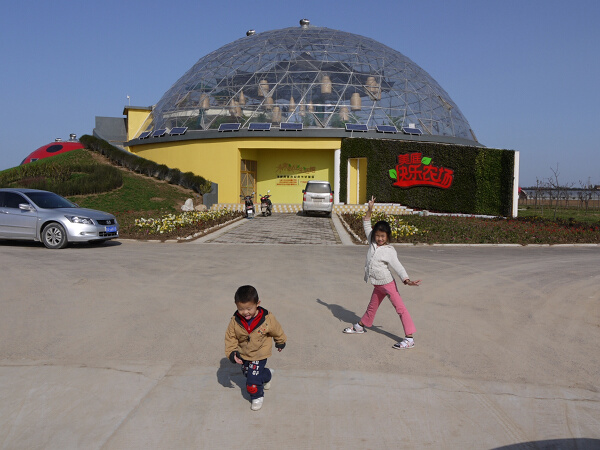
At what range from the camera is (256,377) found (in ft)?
12.6

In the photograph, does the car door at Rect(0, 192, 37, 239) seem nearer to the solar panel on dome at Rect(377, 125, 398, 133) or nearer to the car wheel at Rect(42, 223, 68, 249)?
the car wheel at Rect(42, 223, 68, 249)

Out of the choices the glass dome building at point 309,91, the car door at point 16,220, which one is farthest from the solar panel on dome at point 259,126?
the car door at point 16,220

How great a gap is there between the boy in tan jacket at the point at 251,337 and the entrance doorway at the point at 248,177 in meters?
26.5

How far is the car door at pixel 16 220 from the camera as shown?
13125 millimetres

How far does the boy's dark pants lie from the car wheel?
10.5 meters

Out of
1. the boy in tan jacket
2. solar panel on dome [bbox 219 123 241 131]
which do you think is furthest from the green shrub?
the boy in tan jacket

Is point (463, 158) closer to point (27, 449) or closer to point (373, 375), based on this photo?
point (373, 375)

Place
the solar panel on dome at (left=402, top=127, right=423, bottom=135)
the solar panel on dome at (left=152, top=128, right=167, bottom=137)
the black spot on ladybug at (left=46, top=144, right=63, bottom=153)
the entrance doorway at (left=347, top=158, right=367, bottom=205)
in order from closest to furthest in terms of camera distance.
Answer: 1. the entrance doorway at (left=347, top=158, right=367, bottom=205)
2. the solar panel on dome at (left=402, top=127, right=423, bottom=135)
3. the solar panel on dome at (left=152, top=128, right=167, bottom=137)
4. the black spot on ladybug at (left=46, top=144, right=63, bottom=153)

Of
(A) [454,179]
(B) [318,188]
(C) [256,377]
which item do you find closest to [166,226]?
(B) [318,188]

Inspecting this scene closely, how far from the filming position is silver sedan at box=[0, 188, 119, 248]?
510 inches

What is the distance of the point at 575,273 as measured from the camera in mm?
10102

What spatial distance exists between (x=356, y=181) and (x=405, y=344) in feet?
80.7

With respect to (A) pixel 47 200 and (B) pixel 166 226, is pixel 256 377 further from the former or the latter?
(B) pixel 166 226

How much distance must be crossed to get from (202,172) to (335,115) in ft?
27.7
